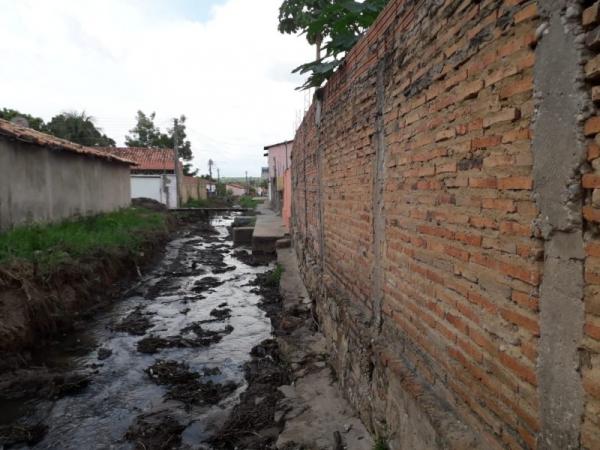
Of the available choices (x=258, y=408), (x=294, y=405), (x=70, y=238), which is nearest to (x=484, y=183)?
(x=294, y=405)

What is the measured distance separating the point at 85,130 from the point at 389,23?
31.5 metres

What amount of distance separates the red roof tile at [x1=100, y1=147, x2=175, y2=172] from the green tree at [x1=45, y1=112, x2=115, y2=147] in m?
2.06

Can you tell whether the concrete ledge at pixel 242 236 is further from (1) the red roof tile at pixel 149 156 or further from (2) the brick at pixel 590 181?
(2) the brick at pixel 590 181

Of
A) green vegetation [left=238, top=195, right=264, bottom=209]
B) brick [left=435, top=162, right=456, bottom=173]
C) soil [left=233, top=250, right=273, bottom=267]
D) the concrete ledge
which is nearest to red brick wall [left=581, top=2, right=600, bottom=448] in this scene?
brick [left=435, top=162, right=456, bottom=173]

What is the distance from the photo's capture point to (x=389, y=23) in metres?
3.14

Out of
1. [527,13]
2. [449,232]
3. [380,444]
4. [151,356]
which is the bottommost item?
[151,356]

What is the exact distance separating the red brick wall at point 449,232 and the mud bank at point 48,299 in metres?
4.78

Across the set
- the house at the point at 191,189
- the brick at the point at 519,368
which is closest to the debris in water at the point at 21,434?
the brick at the point at 519,368

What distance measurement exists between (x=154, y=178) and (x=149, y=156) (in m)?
4.54

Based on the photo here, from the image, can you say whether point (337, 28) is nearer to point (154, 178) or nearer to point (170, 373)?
point (170, 373)

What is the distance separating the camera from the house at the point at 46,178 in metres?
9.03

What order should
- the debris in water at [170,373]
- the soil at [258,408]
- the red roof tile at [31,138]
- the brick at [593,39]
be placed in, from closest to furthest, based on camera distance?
the brick at [593,39]
the soil at [258,408]
the debris in water at [170,373]
the red roof tile at [31,138]

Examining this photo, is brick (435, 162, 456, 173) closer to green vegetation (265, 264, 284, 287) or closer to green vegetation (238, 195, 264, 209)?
green vegetation (265, 264, 284, 287)

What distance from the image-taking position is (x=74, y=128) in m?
29.5
